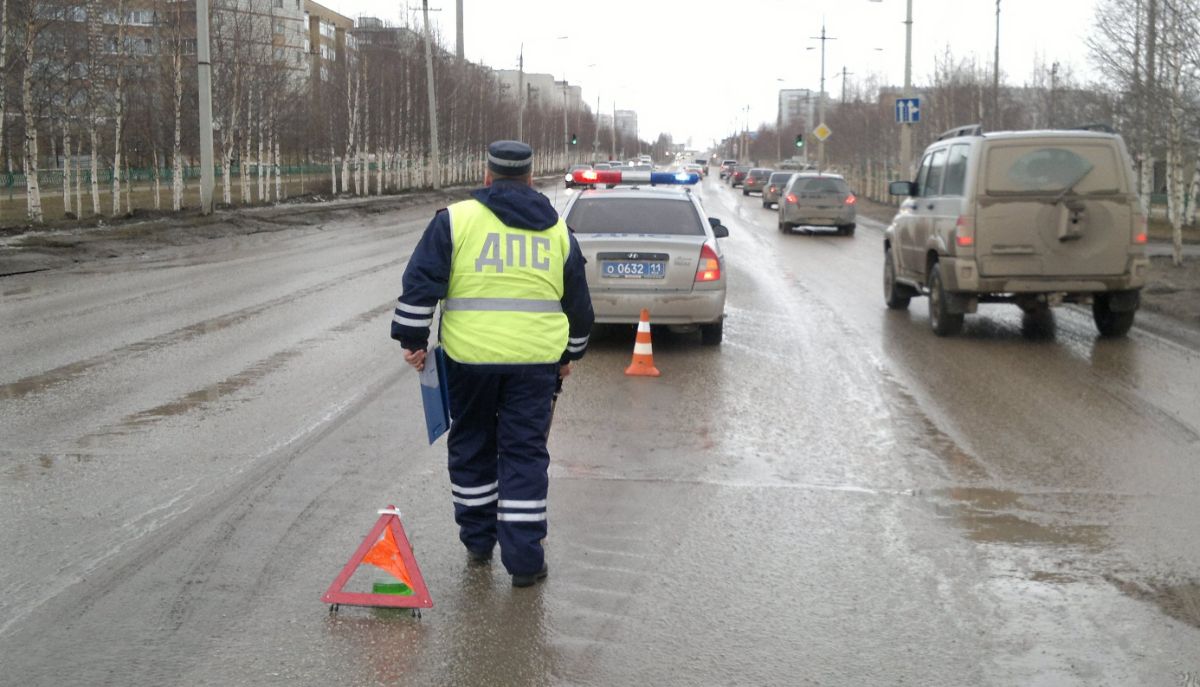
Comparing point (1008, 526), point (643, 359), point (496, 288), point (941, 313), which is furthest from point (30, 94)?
point (1008, 526)

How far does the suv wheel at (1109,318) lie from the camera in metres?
12.9

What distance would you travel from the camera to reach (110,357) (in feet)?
37.2

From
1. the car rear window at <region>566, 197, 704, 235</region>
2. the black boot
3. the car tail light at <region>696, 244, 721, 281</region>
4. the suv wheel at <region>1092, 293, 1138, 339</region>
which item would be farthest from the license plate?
the black boot

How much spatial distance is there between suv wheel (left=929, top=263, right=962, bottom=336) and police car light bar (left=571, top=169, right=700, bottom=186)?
3.43 m

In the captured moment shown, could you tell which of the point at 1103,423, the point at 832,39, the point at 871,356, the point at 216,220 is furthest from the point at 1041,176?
the point at 832,39

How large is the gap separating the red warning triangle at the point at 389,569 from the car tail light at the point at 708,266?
284 inches

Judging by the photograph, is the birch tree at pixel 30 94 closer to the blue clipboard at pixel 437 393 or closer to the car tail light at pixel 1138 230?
the car tail light at pixel 1138 230

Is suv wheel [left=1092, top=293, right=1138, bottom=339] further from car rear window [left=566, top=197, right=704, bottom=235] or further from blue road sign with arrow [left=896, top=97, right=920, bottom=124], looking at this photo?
blue road sign with arrow [left=896, top=97, right=920, bottom=124]

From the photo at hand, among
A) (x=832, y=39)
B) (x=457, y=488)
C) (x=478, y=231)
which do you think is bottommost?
(x=457, y=488)

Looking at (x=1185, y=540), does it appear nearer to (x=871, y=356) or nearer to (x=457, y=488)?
(x=457, y=488)

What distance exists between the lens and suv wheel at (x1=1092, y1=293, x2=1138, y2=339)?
12.9 m

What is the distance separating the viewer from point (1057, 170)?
12.3 m

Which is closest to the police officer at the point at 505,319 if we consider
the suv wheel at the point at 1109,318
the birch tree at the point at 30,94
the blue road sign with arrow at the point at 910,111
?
the suv wheel at the point at 1109,318

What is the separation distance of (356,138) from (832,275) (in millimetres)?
43685
